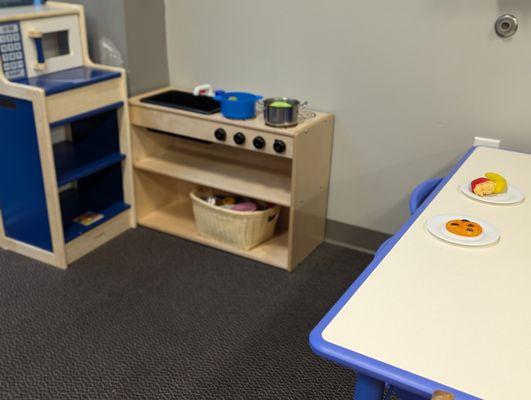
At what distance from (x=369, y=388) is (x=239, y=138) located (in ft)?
4.94

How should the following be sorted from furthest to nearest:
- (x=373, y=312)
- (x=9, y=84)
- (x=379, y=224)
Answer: (x=379, y=224), (x=9, y=84), (x=373, y=312)

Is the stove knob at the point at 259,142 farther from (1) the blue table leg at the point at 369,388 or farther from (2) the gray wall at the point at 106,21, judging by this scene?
(1) the blue table leg at the point at 369,388

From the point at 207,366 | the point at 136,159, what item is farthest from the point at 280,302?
the point at 136,159

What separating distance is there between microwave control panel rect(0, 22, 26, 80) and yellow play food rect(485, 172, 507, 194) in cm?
187

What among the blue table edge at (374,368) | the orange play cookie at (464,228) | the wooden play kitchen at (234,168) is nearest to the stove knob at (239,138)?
the wooden play kitchen at (234,168)

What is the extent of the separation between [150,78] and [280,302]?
4.22 feet

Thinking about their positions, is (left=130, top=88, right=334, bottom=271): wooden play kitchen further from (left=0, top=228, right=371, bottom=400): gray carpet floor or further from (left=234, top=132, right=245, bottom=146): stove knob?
(left=0, top=228, right=371, bottom=400): gray carpet floor

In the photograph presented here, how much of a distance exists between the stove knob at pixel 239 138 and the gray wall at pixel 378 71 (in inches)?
13.7

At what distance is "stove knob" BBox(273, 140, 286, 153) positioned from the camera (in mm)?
2258

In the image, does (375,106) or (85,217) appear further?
(85,217)

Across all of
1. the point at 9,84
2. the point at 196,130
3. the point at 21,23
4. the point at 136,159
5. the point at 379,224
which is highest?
the point at 21,23

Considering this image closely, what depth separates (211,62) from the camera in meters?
2.69

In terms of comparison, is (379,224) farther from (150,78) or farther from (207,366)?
(150,78)

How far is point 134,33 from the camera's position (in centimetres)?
257
